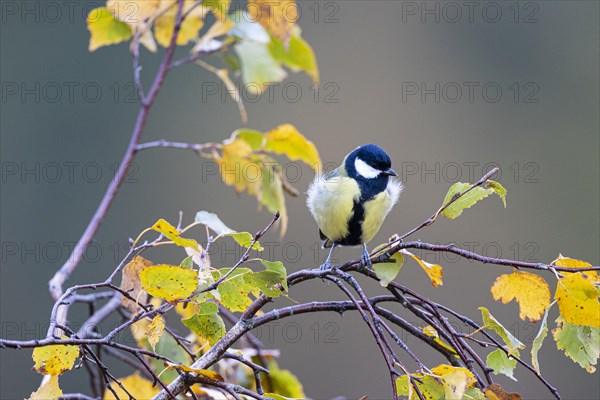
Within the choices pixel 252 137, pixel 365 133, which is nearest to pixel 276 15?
pixel 252 137

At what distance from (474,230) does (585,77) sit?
1550 millimetres

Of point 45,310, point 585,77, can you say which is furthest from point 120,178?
point 585,77

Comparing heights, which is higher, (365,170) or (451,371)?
(365,170)

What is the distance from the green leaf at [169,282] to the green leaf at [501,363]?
38cm

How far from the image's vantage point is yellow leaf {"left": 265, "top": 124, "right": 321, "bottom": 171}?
3.58ft

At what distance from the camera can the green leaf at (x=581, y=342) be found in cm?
93

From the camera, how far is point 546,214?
14.6 ft

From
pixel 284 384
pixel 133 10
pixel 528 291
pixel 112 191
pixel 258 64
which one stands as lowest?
pixel 284 384

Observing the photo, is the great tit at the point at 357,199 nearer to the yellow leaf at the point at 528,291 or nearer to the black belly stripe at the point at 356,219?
the black belly stripe at the point at 356,219

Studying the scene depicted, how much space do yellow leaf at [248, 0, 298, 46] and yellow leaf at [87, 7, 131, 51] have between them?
26cm

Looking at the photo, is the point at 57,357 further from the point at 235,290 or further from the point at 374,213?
the point at 374,213

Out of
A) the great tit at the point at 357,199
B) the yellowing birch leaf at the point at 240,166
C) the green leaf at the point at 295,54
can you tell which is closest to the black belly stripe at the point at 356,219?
the great tit at the point at 357,199

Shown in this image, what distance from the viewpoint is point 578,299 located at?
840 mm

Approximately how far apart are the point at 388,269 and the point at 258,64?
0.47 m
